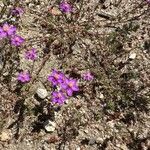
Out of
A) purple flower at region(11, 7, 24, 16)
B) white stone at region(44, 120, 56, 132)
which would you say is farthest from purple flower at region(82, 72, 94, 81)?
purple flower at region(11, 7, 24, 16)

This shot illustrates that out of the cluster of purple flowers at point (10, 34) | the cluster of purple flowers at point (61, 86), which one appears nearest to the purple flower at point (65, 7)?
the cluster of purple flowers at point (10, 34)

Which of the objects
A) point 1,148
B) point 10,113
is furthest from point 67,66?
point 1,148

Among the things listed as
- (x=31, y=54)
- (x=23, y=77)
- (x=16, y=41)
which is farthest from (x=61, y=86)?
(x=16, y=41)

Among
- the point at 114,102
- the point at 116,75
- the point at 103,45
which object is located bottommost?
the point at 114,102

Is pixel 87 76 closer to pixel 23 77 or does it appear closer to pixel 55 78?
pixel 55 78

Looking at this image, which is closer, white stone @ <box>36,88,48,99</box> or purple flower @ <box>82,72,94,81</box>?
white stone @ <box>36,88,48,99</box>

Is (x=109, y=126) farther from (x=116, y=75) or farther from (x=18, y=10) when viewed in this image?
(x=18, y=10)

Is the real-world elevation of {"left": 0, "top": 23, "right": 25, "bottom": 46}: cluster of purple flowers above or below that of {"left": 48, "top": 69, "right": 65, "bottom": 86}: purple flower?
above

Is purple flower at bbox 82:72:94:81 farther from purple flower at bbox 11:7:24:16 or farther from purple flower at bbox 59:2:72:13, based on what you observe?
purple flower at bbox 11:7:24:16
